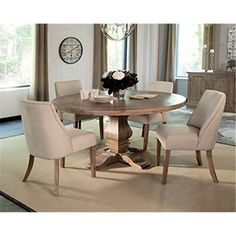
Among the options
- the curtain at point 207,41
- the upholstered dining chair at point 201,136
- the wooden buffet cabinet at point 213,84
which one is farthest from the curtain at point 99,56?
the upholstered dining chair at point 201,136

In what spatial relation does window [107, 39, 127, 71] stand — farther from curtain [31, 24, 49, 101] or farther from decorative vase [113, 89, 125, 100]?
decorative vase [113, 89, 125, 100]

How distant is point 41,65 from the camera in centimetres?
607

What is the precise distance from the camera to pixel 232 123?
5.93 m

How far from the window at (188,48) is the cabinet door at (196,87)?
780 millimetres

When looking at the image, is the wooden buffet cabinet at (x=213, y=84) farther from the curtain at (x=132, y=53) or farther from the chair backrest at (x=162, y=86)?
the chair backrest at (x=162, y=86)

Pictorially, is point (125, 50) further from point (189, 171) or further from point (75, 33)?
point (189, 171)

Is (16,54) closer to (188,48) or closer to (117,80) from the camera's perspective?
(117,80)

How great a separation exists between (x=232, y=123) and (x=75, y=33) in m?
3.46

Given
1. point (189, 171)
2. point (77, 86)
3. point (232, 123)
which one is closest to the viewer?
point (189, 171)

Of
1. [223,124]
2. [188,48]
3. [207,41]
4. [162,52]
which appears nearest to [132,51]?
[162,52]

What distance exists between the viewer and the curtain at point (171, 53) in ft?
26.1
